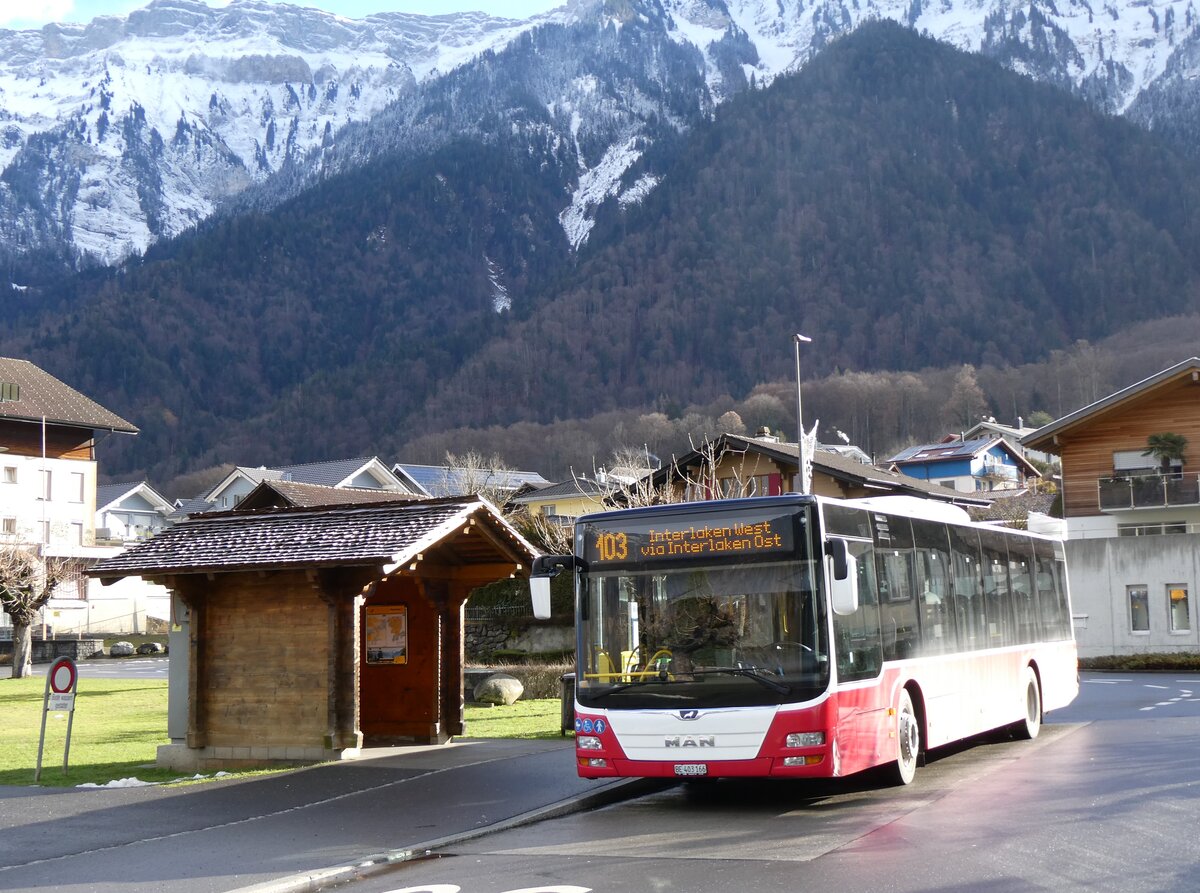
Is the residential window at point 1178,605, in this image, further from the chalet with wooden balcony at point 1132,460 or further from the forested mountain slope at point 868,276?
the forested mountain slope at point 868,276

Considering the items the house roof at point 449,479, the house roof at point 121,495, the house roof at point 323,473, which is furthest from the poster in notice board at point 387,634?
the house roof at point 121,495

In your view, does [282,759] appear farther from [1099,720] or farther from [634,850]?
[1099,720]

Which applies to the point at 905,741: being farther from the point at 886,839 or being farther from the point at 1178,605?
the point at 1178,605

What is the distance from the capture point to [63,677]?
653 inches

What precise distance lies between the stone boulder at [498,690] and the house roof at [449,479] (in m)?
43.0

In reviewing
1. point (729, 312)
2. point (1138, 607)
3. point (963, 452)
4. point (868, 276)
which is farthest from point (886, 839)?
point (868, 276)

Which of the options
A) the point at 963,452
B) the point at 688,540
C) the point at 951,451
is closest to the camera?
the point at 688,540

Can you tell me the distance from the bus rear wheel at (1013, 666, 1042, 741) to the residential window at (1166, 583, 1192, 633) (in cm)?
2702

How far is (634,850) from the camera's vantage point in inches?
442

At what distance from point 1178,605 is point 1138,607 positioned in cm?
118

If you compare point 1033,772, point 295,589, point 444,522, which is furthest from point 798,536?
point 295,589

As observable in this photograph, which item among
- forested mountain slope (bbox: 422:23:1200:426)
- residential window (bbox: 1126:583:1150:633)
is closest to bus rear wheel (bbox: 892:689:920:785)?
residential window (bbox: 1126:583:1150:633)

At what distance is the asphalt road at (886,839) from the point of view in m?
9.59

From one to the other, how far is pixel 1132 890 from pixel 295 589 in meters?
11.5
